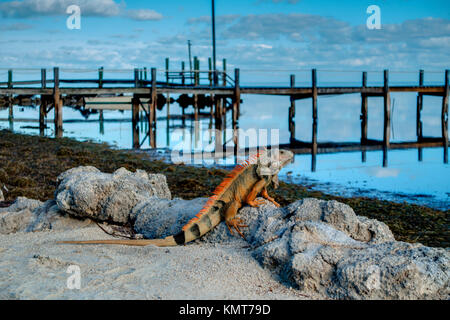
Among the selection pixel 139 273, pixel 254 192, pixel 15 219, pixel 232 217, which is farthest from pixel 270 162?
pixel 15 219

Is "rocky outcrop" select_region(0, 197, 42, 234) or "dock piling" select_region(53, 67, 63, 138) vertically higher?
"dock piling" select_region(53, 67, 63, 138)

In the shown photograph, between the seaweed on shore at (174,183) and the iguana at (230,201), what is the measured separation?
13.7 feet

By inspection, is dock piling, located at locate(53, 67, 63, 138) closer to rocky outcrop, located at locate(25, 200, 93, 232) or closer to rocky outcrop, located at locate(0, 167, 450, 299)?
rocky outcrop, located at locate(25, 200, 93, 232)

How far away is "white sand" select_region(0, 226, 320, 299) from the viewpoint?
13.7ft

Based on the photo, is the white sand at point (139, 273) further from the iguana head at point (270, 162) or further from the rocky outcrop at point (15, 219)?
the rocky outcrop at point (15, 219)

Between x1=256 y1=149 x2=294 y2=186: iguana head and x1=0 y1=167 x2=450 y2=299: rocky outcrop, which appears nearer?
x1=0 y1=167 x2=450 y2=299: rocky outcrop

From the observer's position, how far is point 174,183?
1306 centimetres

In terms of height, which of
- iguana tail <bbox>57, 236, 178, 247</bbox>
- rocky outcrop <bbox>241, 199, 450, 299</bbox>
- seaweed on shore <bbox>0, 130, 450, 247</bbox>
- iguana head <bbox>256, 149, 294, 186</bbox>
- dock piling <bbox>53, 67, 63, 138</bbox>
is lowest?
seaweed on shore <bbox>0, 130, 450, 247</bbox>

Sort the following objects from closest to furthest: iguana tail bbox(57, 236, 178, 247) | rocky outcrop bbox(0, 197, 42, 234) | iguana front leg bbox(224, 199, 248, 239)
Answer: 1. iguana tail bbox(57, 236, 178, 247)
2. iguana front leg bbox(224, 199, 248, 239)
3. rocky outcrop bbox(0, 197, 42, 234)

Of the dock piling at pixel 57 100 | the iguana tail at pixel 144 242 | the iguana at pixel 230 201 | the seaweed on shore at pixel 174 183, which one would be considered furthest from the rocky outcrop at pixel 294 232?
the dock piling at pixel 57 100

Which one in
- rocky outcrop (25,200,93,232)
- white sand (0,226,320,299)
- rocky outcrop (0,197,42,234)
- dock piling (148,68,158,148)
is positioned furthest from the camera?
dock piling (148,68,158,148)

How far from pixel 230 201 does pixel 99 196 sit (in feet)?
6.35

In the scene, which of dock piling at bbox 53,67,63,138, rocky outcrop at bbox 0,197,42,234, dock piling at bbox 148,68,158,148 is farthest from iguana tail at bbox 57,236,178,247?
dock piling at bbox 53,67,63,138

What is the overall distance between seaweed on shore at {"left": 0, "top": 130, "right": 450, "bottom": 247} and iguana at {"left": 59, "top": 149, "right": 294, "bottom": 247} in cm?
418
